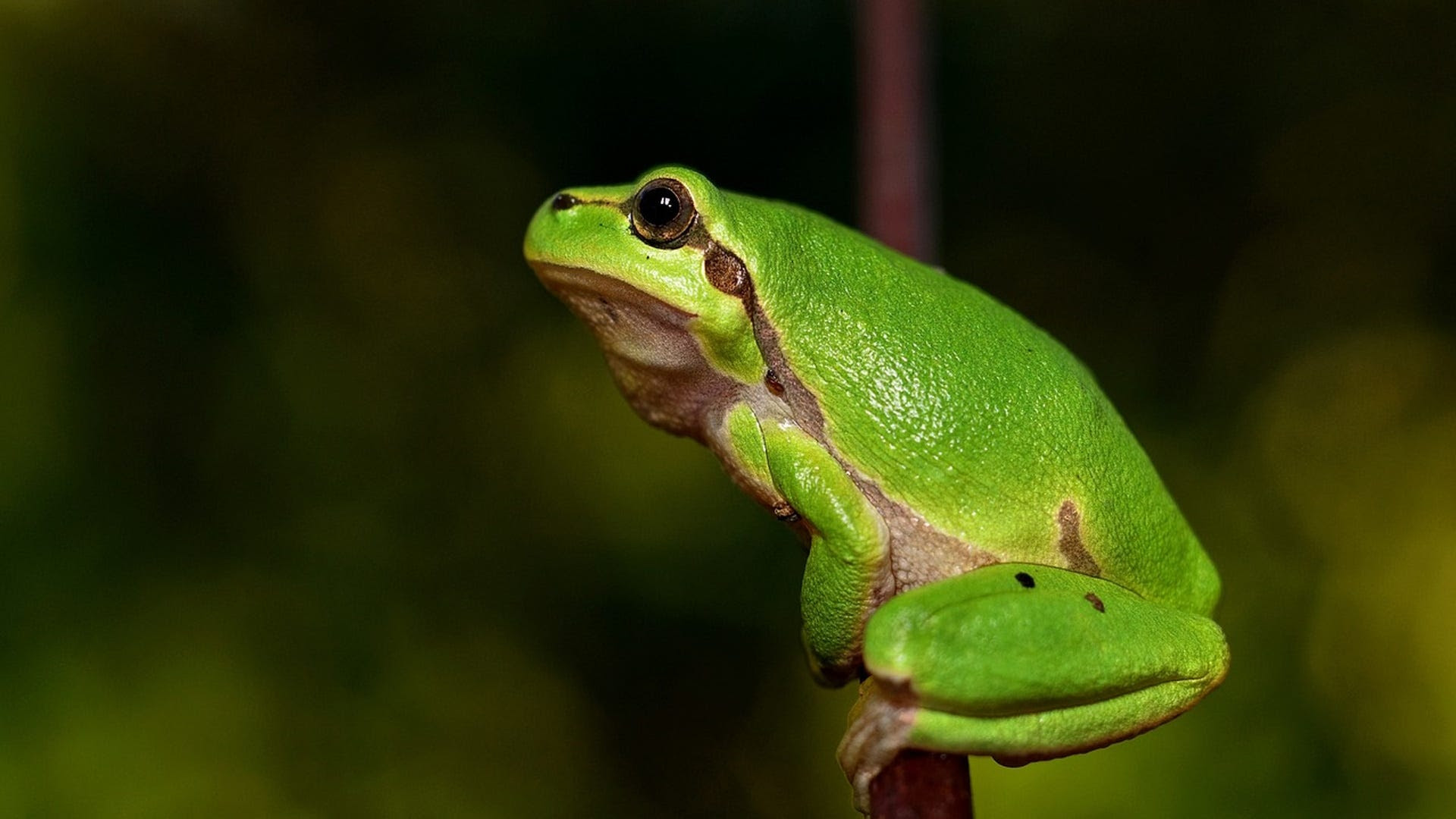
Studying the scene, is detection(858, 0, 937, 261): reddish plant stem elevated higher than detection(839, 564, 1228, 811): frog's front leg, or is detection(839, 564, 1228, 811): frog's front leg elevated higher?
detection(858, 0, 937, 261): reddish plant stem

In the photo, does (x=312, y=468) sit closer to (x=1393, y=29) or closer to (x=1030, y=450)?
(x=1030, y=450)

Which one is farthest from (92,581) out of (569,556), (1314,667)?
(1314,667)

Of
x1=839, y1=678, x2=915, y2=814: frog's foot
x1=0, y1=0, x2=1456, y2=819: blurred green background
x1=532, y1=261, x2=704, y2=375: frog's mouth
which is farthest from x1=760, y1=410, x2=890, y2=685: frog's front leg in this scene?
x1=0, y1=0, x2=1456, y2=819: blurred green background

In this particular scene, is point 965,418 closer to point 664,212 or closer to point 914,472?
point 914,472

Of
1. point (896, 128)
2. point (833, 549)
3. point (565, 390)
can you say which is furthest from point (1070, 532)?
point (565, 390)

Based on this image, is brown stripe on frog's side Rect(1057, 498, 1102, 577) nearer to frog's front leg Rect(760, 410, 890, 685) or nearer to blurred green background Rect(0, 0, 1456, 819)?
frog's front leg Rect(760, 410, 890, 685)

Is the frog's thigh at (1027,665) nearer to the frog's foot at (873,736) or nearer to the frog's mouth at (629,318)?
the frog's foot at (873,736)

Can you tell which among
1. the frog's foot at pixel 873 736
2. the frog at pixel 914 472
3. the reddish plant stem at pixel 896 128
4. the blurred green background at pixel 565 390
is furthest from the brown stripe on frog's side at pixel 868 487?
the blurred green background at pixel 565 390
